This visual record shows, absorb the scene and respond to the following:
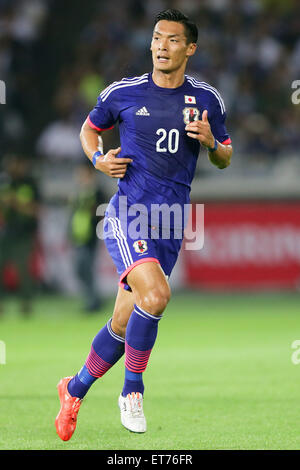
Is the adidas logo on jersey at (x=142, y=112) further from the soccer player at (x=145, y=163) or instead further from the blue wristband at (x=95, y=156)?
the blue wristband at (x=95, y=156)

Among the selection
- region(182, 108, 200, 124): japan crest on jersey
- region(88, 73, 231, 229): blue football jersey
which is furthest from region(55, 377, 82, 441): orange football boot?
region(182, 108, 200, 124): japan crest on jersey

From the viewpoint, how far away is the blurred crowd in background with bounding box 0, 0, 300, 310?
1761 cm

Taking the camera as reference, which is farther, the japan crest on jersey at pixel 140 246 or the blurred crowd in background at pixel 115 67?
the blurred crowd in background at pixel 115 67

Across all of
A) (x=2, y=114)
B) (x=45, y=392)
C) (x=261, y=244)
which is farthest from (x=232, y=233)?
(x=45, y=392)

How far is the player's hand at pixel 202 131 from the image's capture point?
606 centimetres

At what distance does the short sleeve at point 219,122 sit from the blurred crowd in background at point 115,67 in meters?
10.4

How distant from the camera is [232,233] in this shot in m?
16.5

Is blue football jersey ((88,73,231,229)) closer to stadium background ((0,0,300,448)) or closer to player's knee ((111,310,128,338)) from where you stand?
player's knee ((111,310,128,338))

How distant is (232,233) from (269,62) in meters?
4.14

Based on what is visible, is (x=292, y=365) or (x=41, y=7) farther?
(x=41, y=7)

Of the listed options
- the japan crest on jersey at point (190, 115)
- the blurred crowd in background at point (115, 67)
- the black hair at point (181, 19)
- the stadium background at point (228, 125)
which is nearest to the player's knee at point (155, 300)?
the japan crest on jersey at point (190, 115)

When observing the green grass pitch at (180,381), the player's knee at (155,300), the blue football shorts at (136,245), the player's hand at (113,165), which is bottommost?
the green grass pitch at (180,381)

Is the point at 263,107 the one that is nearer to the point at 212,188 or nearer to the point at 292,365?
the point at 212,188
